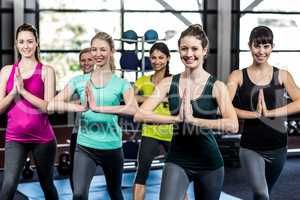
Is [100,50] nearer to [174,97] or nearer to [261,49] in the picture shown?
[174,97]

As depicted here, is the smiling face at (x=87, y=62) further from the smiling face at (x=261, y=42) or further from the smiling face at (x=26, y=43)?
the smiling face at (x=261, y=42)

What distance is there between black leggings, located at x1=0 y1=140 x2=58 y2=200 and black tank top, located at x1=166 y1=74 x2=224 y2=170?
1034mm

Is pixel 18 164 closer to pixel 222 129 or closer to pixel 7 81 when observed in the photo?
pixel 7 81

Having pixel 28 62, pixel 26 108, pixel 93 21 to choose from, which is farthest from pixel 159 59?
pixel 93 21

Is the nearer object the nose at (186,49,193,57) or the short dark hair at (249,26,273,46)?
the nose at (186,49,193,57)

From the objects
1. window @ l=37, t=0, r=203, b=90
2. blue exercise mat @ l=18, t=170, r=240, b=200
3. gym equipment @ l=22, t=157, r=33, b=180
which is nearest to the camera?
blue exercise mat @ l=18, t=170, r=240, b=200

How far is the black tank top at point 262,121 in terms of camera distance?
3.04m

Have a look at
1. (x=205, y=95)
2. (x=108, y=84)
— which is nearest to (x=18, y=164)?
(x=108, y=84)

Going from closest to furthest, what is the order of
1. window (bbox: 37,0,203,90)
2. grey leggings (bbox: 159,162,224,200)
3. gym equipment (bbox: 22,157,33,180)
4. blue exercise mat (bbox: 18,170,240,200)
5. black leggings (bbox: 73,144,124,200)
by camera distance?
1. grey leggings (bbox: 159,162,224,200)
2. black leggings (bbox: 73,144,124,200)
3. blue exercise mat (bbox: 18,170,240,200)
4. gym equipment (bbox: 22,157,33,180)
5. window (bbox: 37,0,203,90)

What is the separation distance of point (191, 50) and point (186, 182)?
2.20ft

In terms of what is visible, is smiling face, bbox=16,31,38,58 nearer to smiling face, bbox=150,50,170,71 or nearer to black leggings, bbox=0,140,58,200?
black leggings, bbox=0,140,58,200

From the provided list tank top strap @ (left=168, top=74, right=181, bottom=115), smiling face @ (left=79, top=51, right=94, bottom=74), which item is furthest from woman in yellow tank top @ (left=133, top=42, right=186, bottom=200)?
tank top strap @ (left=168, top=74, right=181, bottom=115)

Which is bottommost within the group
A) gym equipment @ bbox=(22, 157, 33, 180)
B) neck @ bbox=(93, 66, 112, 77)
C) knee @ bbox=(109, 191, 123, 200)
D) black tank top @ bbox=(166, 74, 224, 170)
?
gym equipment @ bbox=(22, 157, 33, 180)

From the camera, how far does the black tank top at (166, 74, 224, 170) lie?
2.53 meters
